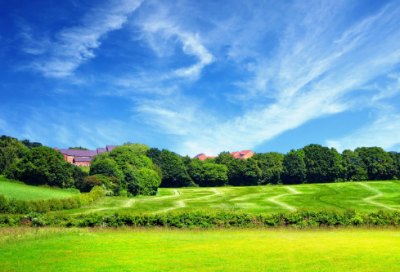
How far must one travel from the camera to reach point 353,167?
98.4 m

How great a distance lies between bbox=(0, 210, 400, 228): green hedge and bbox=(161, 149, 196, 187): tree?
8125cm

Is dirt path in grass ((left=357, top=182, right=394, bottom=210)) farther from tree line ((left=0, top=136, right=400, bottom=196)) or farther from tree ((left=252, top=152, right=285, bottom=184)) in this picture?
tree ((left=252, top=152, right=285, bottom=184))

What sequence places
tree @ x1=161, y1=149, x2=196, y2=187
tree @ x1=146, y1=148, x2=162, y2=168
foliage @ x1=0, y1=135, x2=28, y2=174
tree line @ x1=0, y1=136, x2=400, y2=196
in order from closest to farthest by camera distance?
tree line @ x1=0, y1=136, x2=400, y2=196 → foliage @ x1=0, y1=135, x2=28, y2=174 → tree @ x1=161, y1=149, x2=196, y2=187 → tree @ x1=146, y1=148, x2=162, y2=168

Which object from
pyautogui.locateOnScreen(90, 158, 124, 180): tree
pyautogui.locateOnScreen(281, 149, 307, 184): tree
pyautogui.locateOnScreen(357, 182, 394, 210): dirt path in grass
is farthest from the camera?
pyautogui.locateOnScreen(281, 149, 307, 184): tree

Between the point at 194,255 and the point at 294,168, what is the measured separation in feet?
307

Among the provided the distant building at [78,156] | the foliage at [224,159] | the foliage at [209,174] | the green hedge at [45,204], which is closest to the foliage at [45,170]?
the green hedge at [45,204]

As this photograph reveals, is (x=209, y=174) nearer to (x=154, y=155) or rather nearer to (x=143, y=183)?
(x=154, y=155)

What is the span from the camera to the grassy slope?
10.7 metres

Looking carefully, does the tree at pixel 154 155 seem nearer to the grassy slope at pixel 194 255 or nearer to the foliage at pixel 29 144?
the foliage at pixel 29 144

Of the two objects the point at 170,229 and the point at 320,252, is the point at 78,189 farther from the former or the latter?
the point at 320,252

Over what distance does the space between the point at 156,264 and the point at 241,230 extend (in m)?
13.0

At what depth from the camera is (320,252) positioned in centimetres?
1313

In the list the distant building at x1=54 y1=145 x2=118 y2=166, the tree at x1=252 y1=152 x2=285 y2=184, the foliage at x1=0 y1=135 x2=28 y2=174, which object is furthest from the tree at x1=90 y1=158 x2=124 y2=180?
the distant building at x1=54 y1=145 x2=118 y2=166

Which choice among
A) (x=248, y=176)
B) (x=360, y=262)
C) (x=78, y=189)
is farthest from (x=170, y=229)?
(x=248, y=176)
